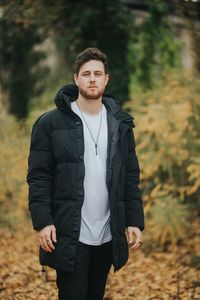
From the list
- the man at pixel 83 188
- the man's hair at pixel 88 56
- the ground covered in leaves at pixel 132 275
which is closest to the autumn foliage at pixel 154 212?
the ground covered in leaves at pixel 132 275

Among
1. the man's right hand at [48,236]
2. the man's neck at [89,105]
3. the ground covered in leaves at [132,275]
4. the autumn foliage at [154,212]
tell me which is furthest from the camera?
the autumn foliage at [154,212]

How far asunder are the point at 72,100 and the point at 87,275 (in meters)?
1.04

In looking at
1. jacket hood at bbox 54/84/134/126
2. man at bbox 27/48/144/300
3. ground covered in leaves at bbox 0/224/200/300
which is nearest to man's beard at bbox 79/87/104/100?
man at bbox 27/48/144/300

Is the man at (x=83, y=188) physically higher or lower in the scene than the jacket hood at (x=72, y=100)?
lower

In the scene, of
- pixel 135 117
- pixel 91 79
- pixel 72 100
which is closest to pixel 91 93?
pixel 91 79

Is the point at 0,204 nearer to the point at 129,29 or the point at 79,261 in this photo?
the point at 129,29

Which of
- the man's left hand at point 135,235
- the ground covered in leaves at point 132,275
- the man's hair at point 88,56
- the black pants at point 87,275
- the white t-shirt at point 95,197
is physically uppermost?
the man's hair at point 88,56

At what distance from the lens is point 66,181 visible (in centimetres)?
→ 313

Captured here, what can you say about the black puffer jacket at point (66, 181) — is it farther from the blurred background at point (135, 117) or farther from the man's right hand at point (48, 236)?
the blurred background at point (135, 117)

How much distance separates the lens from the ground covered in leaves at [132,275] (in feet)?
17.9

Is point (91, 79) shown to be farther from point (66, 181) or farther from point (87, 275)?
point (87, 275)

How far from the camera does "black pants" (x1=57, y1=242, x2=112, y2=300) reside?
10.4 feet

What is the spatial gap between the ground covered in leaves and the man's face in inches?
103

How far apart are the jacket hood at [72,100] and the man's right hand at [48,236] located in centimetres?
68
